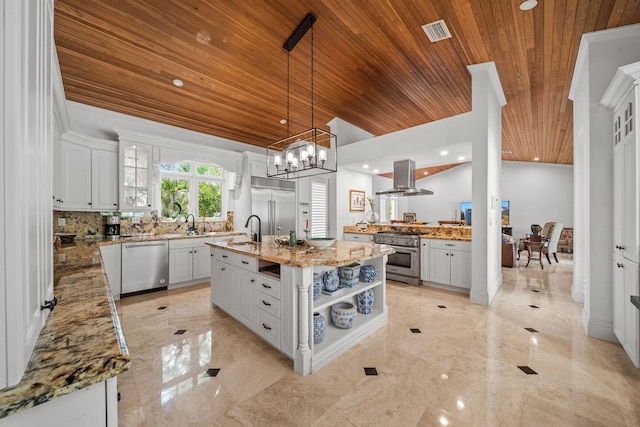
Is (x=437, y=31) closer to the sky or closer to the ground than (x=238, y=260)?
closer to the sky

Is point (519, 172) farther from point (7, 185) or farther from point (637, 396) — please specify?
point (7, 185)

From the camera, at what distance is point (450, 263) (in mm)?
4098

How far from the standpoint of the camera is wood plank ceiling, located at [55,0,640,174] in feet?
8.04

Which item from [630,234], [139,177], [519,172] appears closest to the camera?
[630,234]

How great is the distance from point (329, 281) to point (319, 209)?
11.8 feet

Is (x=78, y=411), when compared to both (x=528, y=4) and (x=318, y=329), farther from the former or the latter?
(x=528, y=4)

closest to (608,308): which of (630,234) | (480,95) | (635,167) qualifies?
(630,234)

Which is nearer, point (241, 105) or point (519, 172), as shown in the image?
point (241, 105)

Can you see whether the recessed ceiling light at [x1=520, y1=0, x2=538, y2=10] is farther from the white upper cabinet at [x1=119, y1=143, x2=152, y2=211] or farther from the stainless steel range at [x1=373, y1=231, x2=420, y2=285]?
the white upper cabinet at [x1=119, y1=143, x2=152, y2=211]

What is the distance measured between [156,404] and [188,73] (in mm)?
3552

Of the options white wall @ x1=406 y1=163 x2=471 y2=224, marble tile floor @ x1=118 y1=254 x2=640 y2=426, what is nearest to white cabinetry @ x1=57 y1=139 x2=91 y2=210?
marble tile floor @ x1=118 y1=254 x2=640 y2=426

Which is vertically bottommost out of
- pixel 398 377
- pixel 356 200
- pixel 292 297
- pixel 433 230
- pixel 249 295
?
pixel 398 377

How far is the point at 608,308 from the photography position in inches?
99.9

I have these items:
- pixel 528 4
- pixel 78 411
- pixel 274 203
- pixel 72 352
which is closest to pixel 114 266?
pixel 274 203
